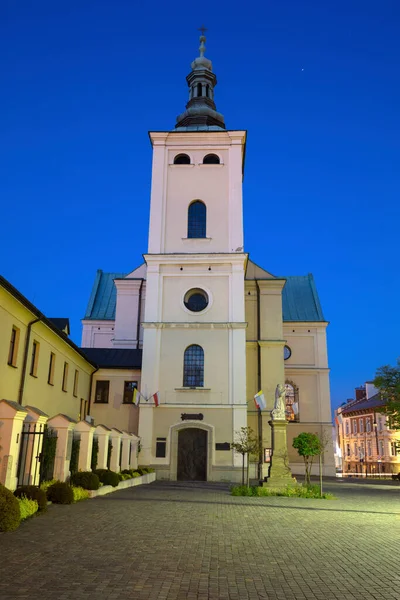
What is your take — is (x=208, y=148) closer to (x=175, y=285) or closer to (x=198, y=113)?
(x=198, y=113)

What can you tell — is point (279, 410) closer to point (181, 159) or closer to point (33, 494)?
point (33, 494)

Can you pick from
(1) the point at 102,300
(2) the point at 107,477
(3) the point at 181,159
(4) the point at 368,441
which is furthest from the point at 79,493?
(4) the point at 368,441

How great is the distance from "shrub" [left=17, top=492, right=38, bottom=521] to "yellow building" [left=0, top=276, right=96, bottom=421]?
297 inches

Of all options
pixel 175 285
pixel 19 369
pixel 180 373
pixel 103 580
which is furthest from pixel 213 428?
pixel 103 580

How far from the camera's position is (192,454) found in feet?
107

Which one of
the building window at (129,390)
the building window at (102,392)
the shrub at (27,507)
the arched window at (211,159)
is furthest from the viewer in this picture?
the arched window at (211,159)

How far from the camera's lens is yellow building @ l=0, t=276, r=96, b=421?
20.3 metres

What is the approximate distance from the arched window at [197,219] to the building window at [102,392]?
11.8m

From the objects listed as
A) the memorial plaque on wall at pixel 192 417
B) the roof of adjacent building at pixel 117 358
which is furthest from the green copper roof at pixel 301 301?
the memorial plaque on wall at pixel 192 417

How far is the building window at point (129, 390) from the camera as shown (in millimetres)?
35750

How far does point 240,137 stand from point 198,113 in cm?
476

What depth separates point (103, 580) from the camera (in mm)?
7449

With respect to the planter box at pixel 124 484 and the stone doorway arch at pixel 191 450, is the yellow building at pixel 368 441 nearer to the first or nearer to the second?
the stone doorway arch at pixel 191 450

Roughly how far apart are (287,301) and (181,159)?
20.4 m
